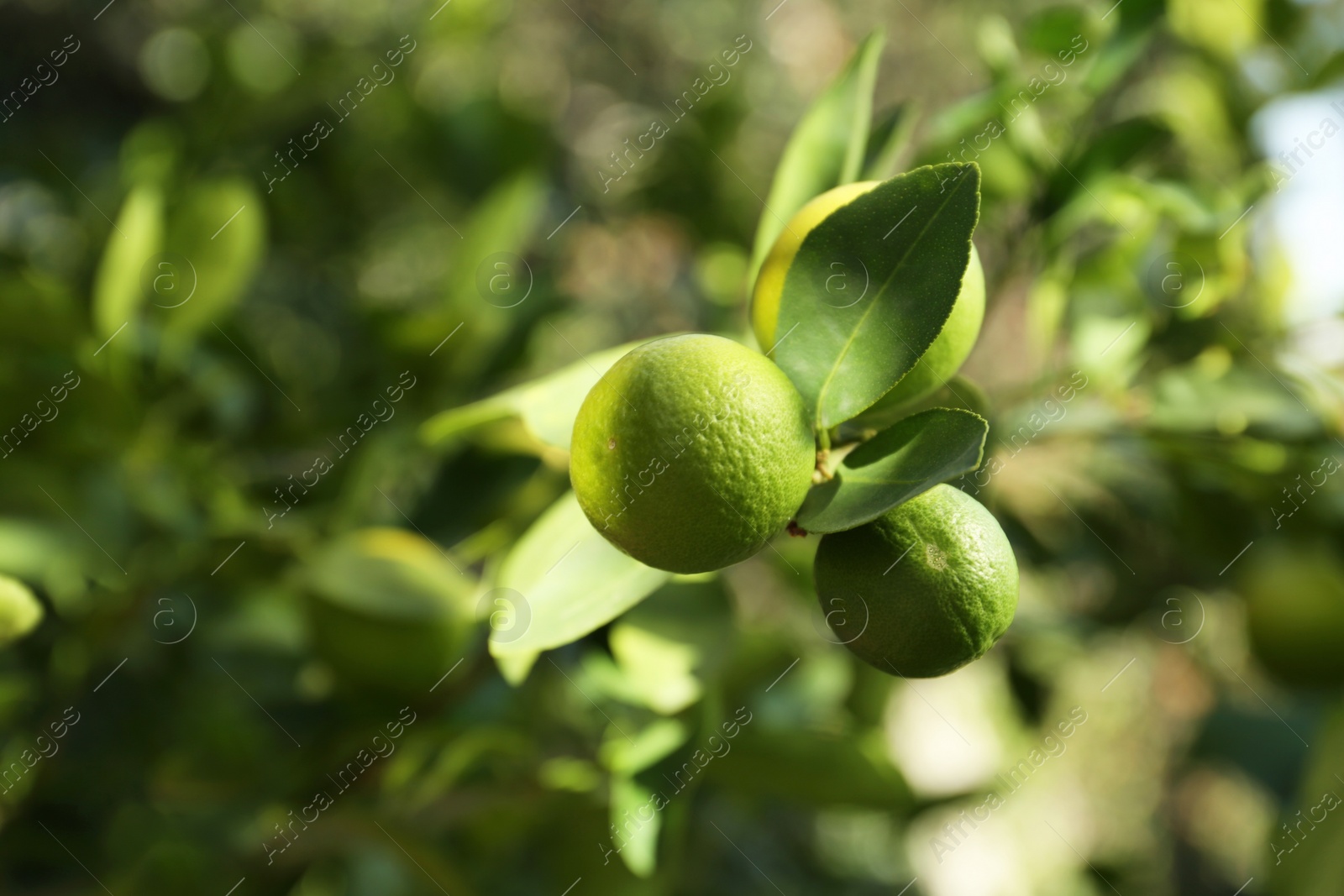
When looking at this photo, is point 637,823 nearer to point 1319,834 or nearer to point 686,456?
point 686,456

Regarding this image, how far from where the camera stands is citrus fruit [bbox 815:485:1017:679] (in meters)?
0.42

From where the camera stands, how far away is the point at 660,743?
2.25 feet

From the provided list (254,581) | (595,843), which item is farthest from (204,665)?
(595,843)

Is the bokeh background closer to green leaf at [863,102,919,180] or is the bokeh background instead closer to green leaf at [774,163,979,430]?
green leaf at [863,102,919,180]

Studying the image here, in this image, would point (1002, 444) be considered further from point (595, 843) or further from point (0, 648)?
point (0, 648)

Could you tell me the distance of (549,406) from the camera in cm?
56

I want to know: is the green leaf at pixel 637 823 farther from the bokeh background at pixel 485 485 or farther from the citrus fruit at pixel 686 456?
the citrus fruit at pixel 686 456

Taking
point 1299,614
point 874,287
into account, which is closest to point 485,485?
point 874,287

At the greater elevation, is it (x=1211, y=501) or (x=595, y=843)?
(x=595, y=843)

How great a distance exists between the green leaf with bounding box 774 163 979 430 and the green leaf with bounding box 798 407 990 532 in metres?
0.02

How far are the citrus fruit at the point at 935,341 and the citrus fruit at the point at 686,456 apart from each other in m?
0.08

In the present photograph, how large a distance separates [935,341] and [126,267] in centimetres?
77

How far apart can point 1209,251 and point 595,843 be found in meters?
0.76

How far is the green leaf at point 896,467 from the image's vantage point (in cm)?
39
